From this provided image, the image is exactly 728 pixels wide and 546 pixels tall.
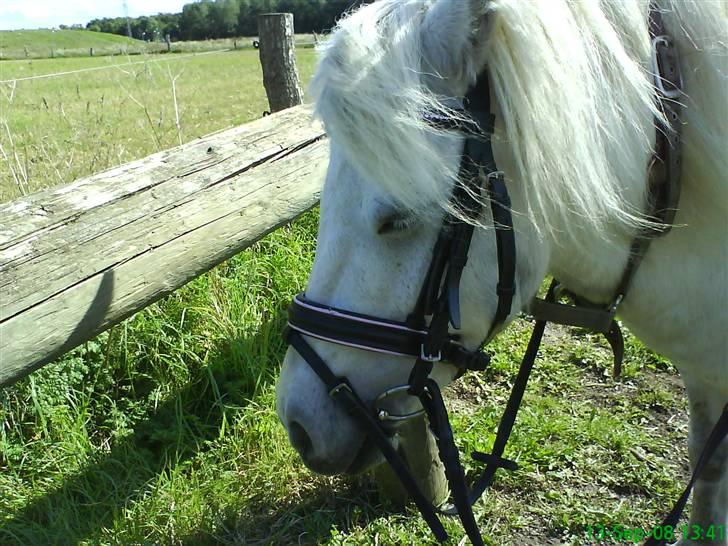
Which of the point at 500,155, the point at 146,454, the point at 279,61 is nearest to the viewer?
the point at 500,155

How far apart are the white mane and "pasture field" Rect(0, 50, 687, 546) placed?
5.59 feet

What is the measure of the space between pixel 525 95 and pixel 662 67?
0.39m

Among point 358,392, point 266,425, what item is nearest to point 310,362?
point 358,392

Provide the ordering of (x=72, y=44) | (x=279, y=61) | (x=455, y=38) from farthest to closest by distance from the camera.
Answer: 1. (x=72, y=44)
2. (x=279, y=61)
3. (x=455, y=38)

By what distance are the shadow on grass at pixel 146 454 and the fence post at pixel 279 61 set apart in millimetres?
1630

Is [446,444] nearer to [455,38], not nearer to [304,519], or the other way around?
[455,38]

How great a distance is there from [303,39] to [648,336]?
81.4ft

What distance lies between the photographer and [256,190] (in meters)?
2.59

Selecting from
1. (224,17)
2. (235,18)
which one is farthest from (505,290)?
(224,17)

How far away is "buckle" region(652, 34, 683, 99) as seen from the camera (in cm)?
132

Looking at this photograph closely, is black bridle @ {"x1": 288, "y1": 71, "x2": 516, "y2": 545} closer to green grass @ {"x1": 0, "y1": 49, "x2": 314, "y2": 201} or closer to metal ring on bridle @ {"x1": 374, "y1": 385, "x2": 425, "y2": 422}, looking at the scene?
metal ring on bridle @ {"x1": 374, "y1": 385, "x2": 425, "y2": 422}

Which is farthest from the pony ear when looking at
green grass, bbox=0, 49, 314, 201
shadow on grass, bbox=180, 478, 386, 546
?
green grass, bbox=0, 49, 314, 201

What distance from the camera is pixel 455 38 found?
116 centimetres

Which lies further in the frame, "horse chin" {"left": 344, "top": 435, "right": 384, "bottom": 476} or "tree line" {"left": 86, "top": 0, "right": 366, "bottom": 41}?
"tree line" {"left": 86, "top": 0, "right": 366, "bottom": 41}
